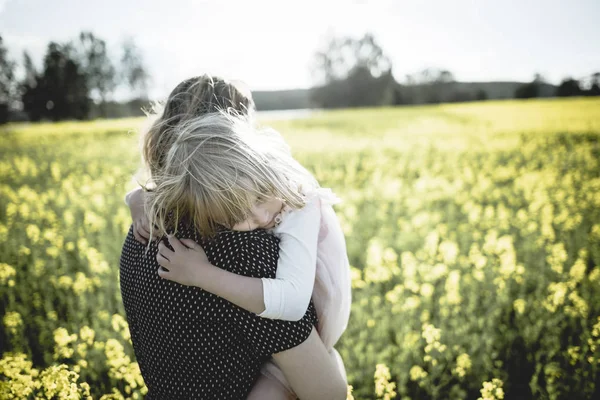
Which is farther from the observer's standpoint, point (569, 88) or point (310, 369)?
point (569, 88)

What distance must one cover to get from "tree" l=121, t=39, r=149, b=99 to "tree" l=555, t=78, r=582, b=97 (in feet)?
128

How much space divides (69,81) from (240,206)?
Answer: 77.6 ft

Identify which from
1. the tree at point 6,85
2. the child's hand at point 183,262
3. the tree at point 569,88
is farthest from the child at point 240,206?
the tree at point 569,88

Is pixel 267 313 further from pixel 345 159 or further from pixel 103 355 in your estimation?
pixel 345 159

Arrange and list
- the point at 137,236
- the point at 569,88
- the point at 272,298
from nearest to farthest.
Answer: the point at 272,298
the point at 137,236
the point at 569,88

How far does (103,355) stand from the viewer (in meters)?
2.86

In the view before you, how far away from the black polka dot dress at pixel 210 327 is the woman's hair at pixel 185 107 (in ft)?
2.02

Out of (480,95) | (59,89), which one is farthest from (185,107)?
(480,95)

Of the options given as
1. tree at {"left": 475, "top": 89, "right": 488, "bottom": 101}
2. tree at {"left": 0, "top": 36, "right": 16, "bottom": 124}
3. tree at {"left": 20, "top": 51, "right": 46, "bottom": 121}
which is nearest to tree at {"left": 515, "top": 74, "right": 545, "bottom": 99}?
tree at {"left": 475, "top": 89, "right": 488, "bottom": 101}

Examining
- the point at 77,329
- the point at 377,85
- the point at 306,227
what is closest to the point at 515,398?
the point at 306,227

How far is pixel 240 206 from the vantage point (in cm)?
133

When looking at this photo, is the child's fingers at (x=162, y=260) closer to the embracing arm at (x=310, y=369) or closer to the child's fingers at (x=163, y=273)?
the child's fingers at (x=163, y=273)

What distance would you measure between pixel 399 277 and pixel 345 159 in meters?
7.94

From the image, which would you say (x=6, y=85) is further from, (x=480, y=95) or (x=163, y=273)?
(x=480, y=95)
